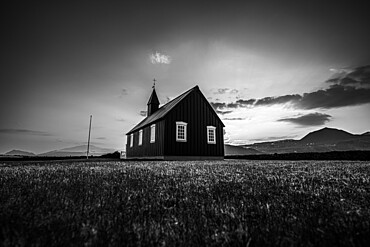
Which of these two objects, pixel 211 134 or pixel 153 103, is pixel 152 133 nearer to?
pixel 211 134

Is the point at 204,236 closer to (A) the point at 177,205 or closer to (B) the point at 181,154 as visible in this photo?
(A) the point at 177,205

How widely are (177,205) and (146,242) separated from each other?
3.88 feet

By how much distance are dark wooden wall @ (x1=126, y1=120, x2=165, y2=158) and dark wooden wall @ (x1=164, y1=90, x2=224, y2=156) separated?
96 centimetres

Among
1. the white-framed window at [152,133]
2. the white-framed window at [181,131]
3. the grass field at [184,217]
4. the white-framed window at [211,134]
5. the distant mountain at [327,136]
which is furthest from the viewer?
the distant mountain at [327,136]

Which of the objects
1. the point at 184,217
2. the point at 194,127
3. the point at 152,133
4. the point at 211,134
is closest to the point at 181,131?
the point at 194,127

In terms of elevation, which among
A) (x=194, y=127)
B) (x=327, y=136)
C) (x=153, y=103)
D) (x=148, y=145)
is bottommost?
(x=148, y=145)

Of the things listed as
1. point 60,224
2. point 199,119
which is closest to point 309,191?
point 60,224

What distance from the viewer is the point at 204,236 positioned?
1.85 m

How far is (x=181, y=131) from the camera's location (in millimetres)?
22141

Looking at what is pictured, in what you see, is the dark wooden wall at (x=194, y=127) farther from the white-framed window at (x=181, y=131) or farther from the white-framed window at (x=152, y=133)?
the white-framed window at (x=152, y=133)

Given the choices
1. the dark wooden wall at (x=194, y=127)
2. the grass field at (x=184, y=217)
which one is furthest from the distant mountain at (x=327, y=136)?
the grass field at (x=184, y=217)

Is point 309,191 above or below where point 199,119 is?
below

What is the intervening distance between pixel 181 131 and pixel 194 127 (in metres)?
1.70

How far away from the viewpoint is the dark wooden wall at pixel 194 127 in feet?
70.0
